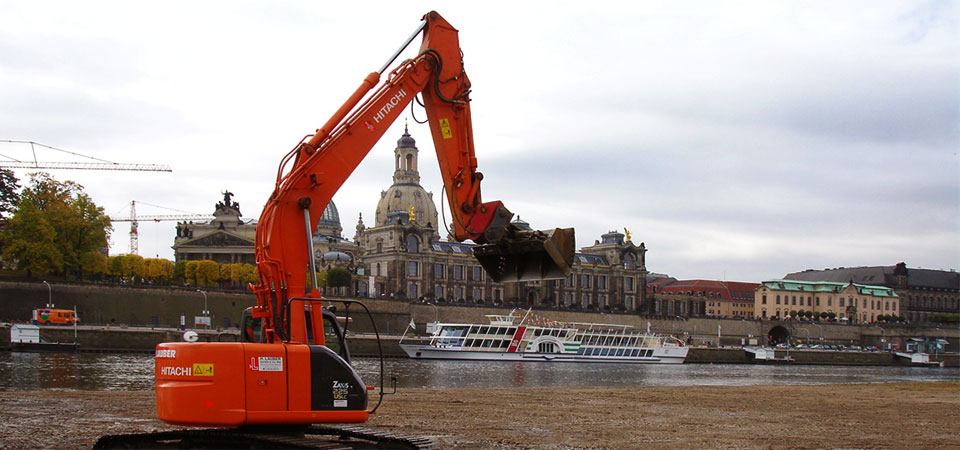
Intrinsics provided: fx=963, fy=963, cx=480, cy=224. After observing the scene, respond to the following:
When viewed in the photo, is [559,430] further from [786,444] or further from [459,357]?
[459,357]

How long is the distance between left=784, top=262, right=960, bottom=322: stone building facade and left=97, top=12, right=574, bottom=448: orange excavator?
479ft

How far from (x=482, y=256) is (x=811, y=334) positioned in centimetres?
12441

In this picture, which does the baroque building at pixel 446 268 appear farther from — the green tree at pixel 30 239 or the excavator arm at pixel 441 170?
the excavator arm at pixel 441 170

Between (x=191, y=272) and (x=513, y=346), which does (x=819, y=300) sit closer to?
(x=513, y=346)

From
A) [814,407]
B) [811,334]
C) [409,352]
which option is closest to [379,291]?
[409,352]

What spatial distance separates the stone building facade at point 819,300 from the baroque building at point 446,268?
1920 centimetres

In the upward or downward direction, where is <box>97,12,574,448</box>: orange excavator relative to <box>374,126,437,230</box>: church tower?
downward

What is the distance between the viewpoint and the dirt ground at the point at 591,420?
15102 millimetres

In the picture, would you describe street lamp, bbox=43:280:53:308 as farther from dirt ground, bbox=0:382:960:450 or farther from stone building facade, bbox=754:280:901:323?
stone building facade, bbox=754:280:901:323

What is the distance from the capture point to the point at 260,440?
9.93 m

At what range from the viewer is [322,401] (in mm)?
10250

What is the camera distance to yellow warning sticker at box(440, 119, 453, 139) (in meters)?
13.2

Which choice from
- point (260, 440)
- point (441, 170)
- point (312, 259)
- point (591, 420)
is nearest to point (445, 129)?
point (441, 170)

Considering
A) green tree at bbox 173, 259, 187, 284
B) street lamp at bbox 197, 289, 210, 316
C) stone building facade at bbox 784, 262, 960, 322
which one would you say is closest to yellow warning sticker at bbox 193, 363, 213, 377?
street lamp at bbox 197, 289, 210, 316
